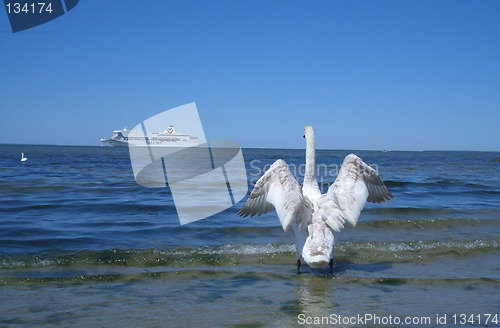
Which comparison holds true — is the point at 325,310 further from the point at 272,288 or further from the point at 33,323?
the point at 33,323

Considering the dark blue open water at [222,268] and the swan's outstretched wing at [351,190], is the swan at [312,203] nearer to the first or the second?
the swan's outstretched wing at [351,190]

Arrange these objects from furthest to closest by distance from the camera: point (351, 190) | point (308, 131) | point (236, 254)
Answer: point (308, 131) → point (236, 254) → point (351, 190)

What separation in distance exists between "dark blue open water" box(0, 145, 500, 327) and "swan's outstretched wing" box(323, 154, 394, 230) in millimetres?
924

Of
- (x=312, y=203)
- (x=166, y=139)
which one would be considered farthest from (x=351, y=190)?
(x=166, y=139)

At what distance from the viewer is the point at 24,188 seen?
1475 centimetres

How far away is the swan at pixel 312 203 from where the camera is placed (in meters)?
5.68

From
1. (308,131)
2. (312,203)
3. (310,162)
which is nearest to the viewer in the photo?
(312,203)

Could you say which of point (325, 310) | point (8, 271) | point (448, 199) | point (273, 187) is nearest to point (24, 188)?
point (8, 271)

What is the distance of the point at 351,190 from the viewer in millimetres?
6379

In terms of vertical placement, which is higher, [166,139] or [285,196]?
[166,139]

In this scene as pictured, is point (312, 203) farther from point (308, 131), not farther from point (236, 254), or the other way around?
point (236, 254)

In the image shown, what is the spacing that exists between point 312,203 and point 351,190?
63cm

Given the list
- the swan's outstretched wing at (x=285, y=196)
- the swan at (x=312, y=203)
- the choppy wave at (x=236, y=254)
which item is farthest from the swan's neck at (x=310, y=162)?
the choppy wave at (x=236, y=254)

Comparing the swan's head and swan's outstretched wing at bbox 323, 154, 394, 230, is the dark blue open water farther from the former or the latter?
the swan's head
